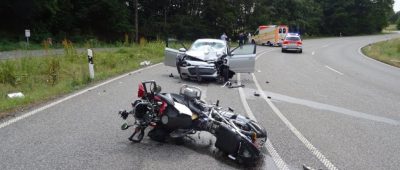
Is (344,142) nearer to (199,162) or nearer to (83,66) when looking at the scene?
(199,162)

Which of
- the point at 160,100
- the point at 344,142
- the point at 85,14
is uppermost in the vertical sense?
the point at 85,14

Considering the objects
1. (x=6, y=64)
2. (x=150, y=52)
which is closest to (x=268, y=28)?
(x=150, y=52)

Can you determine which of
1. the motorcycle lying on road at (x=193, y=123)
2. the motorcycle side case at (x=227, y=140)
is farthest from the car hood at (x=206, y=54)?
the motorcycle side case at (x=227, y=140)

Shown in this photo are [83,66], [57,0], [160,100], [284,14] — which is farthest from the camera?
[284,14]

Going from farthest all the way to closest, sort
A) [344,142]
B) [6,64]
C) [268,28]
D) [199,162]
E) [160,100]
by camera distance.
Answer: [268,28] < [6,64] < [344,142] < [160,100] < [199,162]

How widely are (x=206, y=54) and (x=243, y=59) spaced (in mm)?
1295

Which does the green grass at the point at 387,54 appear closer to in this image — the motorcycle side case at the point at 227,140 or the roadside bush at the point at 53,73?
the roadside bush at the point at 53,73

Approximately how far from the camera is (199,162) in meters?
5.45

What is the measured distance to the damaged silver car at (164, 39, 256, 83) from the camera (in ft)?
44.3

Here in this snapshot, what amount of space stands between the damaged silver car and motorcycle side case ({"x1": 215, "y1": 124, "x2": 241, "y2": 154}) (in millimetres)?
7869

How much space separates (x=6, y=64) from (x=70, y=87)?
14.2 ft

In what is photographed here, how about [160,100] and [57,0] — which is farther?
[57,0]

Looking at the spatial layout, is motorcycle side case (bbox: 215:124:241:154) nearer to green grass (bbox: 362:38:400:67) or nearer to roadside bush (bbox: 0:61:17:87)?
roadside bush (bbox: 0:61:17:87)

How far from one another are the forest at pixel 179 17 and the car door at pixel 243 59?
73.4 ft
